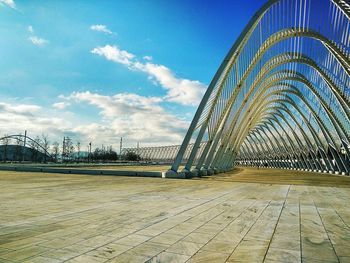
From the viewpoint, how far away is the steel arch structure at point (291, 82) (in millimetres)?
23375

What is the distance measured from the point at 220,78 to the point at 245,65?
5398 millimetres

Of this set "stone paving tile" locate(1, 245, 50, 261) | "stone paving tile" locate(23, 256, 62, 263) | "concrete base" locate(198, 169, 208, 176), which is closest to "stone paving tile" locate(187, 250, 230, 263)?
"stone paving tile" locate(23, 256, 62, 263)

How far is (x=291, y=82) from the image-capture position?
4741 centimetres

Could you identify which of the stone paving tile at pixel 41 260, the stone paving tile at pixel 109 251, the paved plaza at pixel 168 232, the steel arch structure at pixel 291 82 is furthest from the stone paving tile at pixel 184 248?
the steel arch structure at pixel 291 82

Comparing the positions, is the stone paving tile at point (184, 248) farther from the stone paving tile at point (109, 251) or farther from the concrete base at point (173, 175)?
the concrete base at point (173, 175)

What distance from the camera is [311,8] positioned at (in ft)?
84.1

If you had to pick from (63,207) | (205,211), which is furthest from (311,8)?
(63,207)

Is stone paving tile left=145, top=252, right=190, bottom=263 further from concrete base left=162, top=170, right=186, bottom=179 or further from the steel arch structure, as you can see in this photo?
concrete base left=162, top=170, right=186, bottom=179

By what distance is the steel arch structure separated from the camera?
23375 mm

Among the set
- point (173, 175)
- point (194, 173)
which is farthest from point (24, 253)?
point (194, 173)

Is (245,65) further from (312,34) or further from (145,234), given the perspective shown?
(145,234)

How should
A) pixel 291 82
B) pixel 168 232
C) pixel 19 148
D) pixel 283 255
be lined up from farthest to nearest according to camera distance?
pixel 19 148 < pixel 291 82 < pixel 168 232 < pixel 283 255

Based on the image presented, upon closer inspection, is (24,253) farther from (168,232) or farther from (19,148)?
(19,148)

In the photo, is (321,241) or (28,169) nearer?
(321,241)
